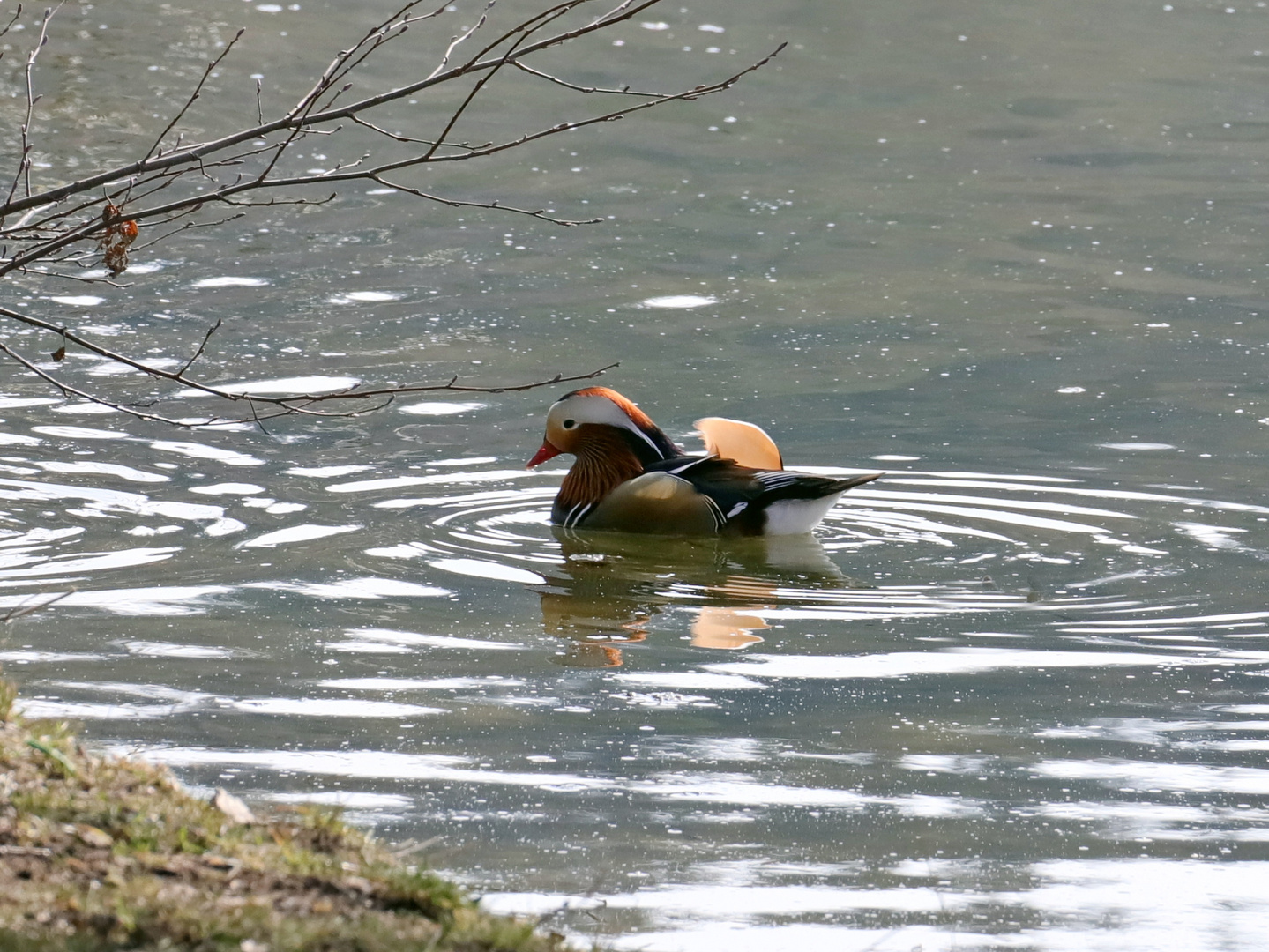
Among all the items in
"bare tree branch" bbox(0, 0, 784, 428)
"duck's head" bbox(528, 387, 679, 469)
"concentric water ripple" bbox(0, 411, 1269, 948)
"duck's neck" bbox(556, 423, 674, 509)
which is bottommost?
"concentric water ripple" bbox(0, 411, 1269, 948)

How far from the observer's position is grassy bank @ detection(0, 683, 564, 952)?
11.9ft

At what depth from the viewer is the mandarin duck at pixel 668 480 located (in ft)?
28.4

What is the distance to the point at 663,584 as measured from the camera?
8.01 metres

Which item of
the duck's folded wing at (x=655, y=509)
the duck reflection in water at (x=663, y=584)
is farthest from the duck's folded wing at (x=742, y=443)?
the duck reflection in water at (x=663, y=584)

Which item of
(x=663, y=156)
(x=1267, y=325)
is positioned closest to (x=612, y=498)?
(x=1267, y=325)

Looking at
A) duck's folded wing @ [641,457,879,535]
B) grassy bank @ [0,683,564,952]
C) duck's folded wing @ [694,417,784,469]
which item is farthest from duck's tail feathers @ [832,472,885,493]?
grassy bank @ [0,683,564,952]

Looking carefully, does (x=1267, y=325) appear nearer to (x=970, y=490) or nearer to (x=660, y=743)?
(x=970, y=490)

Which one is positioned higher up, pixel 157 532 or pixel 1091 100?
pixel 1091 100

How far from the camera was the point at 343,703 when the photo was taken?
6145 millimetres

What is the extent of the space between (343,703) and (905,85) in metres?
17.4

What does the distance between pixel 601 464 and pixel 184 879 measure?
5.33 m

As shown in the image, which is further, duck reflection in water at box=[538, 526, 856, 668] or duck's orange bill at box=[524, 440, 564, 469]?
duck's orange bill at box=[524, 440, 564, 469]

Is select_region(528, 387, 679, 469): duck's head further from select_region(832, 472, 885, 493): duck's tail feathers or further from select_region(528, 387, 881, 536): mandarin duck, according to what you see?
select_region(832, 472, 885, 493): duck's tail feathers

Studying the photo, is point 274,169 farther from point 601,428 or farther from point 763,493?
point 763,493
